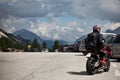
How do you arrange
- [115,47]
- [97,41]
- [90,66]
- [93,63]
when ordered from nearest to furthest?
1. [90,66]
2. [93,63]
3. [97,41]
4. [115,47]

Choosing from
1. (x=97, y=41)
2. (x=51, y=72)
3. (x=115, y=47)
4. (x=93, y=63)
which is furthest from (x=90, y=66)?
(x=115, y=47)

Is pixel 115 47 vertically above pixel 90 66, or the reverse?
pixel 115 47

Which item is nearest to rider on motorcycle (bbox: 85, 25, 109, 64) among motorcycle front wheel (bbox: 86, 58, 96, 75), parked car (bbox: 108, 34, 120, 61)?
motorcycle front wheel (bbox: 86, 58, 96, 75)

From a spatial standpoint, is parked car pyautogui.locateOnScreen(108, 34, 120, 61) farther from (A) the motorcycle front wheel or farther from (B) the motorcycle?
(A) the motorcycle front wheel

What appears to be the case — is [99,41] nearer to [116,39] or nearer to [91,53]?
[91,53]

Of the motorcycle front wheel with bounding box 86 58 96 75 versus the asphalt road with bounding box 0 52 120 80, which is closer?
the asphalt road with bounding box 0 52 120 80

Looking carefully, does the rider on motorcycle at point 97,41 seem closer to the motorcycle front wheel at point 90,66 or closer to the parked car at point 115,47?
the motorcycle front wheel at point 90,66

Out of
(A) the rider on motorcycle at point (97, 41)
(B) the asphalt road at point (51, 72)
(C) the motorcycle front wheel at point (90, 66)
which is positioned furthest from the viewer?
(A) the rider on motorcycle at point (97, 41)

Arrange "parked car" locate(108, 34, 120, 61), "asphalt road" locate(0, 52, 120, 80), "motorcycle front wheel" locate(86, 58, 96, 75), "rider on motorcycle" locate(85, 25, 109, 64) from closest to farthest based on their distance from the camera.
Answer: "asphalt road" locate(0, 52, 120, 80)
"motorcycle front wheel" locate(86, 58, 96, 75)
"rider on motorcycle" locate(85, 25, 109, 64)
"parked car" locate(108, 34, 120, 61)

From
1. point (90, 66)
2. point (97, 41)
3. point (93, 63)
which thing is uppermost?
point (97, 41)

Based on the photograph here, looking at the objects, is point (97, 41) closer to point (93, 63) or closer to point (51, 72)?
point (93, 63)

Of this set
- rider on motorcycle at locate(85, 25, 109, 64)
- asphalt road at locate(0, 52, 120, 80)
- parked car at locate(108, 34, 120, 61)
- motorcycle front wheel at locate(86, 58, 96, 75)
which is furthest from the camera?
parked car at locate(108, 34, 120, 61)

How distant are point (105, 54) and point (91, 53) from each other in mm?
882

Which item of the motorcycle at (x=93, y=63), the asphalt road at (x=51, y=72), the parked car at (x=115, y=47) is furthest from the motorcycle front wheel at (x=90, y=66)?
the parked car at (x=115, y=47)
